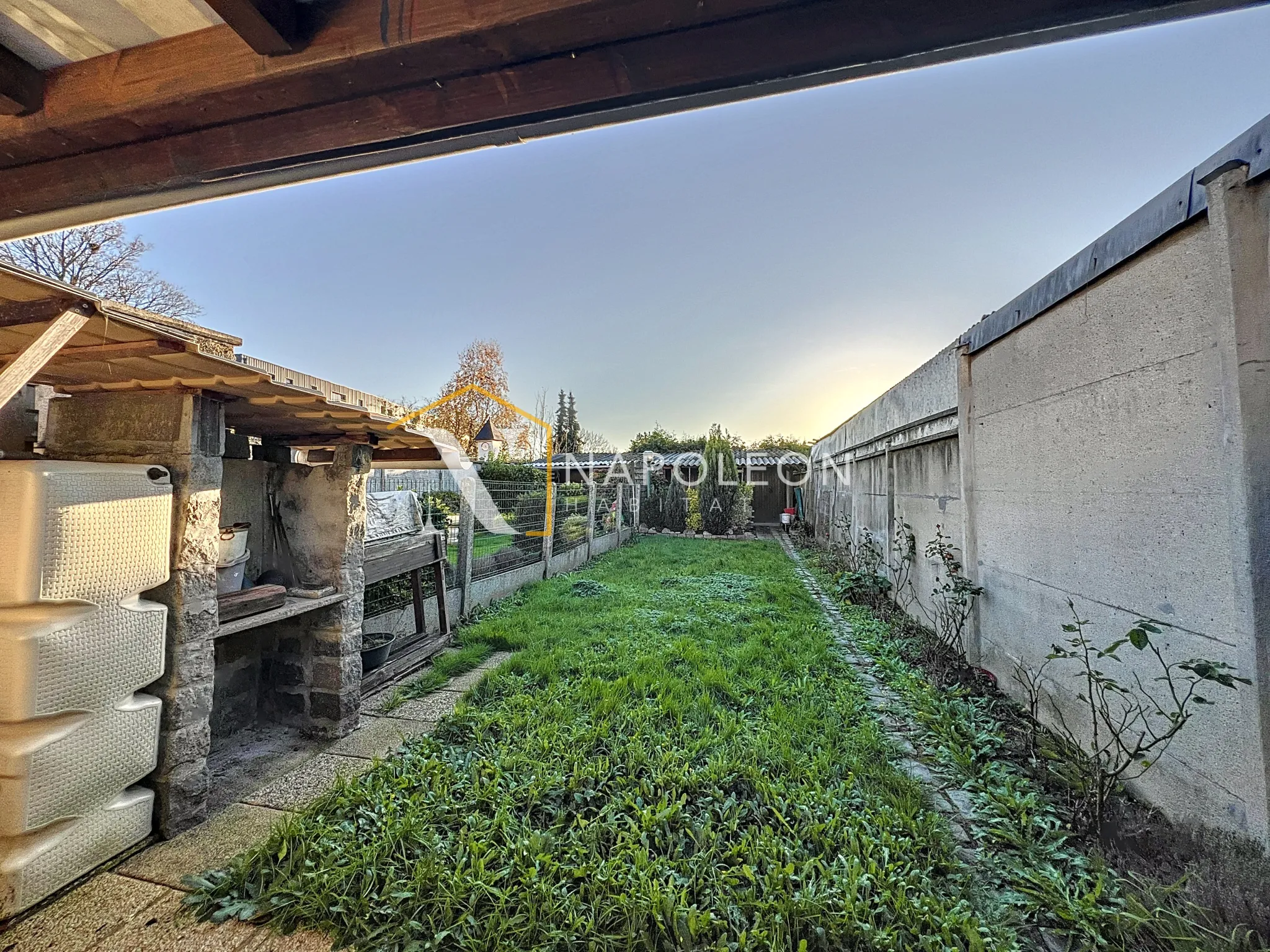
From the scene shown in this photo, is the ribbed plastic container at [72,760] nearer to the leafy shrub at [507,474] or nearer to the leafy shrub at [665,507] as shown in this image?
the leafy shrub at [507,474]

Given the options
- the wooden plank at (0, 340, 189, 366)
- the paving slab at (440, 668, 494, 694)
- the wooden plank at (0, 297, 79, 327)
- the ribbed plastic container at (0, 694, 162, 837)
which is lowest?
the paving slab at (440, 668, 494, 694)

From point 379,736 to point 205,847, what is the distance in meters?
1.01

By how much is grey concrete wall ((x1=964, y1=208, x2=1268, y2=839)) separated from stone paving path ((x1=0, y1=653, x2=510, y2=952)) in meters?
3.26

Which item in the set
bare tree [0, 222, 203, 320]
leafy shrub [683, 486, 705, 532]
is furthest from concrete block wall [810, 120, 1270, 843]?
leafy shrub [683, 486, 705, 532]

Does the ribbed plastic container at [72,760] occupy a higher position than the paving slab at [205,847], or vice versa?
the ribbed plastic container at [72,760]

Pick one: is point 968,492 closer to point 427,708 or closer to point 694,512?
point 427,708

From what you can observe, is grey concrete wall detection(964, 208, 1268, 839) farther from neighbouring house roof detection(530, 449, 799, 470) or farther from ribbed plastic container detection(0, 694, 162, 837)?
neighbouring house roof detection(530, 449, 799, 470)

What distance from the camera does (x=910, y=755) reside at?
279 centimetres

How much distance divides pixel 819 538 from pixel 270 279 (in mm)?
12737

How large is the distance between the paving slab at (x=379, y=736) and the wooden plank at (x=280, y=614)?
2.76 feet

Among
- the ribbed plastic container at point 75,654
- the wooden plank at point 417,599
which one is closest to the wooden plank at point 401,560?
the wooden plank at point 417,599

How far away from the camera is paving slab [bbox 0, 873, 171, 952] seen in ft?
5.32

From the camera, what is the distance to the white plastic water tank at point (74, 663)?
5.57ft

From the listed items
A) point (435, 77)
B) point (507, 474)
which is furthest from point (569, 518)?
point (435, 77)
